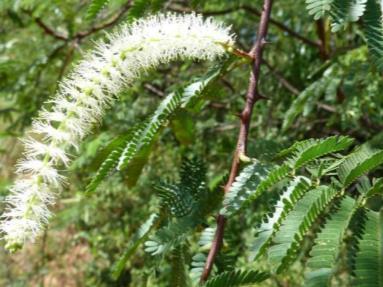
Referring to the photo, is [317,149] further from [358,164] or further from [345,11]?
[345,11]

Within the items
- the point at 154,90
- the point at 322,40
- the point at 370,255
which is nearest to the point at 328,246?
the point at 370,255

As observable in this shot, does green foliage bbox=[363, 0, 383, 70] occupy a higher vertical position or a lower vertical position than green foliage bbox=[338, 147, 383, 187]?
higher

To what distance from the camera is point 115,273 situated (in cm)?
165

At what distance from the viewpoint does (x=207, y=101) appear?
269 centimetres

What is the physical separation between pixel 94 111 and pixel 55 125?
12 centimetres

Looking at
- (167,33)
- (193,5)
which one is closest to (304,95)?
(193,5)

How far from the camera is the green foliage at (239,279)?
123 cm

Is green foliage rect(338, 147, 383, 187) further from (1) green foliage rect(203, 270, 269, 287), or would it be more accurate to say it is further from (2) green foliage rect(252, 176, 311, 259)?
(1) green foliage rect(203, 270, 269, 287)

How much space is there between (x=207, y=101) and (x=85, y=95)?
4.26 feet

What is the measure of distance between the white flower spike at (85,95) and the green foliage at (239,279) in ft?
1.29

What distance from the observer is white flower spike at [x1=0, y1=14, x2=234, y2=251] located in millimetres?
1232

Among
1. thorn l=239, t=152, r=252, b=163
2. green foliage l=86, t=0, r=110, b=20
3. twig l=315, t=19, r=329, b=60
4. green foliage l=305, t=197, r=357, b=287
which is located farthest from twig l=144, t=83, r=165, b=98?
green foliage l=305, t=197, r=357, b=287

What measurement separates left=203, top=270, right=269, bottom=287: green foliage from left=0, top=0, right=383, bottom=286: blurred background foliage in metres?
1.06

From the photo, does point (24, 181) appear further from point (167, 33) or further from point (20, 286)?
point (20, 286)
